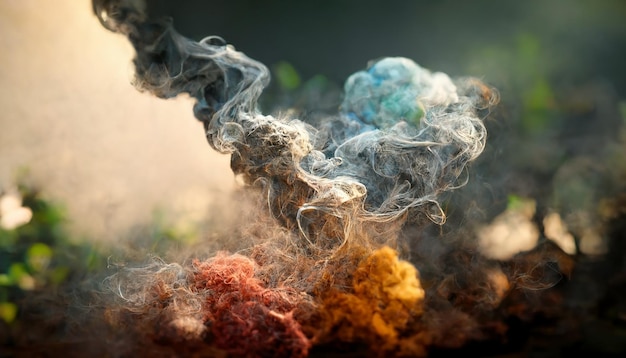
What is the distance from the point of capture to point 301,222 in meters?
1.44

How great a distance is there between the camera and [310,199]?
1.43 metres

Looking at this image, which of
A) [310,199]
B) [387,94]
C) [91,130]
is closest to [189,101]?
[91,130]

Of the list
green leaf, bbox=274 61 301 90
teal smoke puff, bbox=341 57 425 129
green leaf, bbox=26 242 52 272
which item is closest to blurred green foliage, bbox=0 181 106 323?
green leaf, bbox=26 242 52 272

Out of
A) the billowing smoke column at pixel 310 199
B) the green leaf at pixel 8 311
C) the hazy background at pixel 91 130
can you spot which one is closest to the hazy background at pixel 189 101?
the hazy background at pixel 91 130

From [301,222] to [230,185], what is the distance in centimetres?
30

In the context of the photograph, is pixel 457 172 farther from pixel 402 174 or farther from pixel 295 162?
pixel 295 162

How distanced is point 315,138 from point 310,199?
0.74 feet

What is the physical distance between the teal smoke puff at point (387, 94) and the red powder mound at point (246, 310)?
619mm

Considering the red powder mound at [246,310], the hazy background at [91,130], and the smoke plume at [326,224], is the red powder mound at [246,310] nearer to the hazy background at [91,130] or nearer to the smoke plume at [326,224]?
the smoke plume at [326,224]

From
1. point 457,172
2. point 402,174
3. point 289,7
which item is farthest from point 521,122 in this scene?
point 289,7

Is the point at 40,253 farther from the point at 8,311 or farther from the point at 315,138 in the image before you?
the point at 315,138

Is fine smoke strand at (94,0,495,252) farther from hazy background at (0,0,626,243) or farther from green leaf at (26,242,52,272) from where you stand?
green leaf at (26,242,52,272)

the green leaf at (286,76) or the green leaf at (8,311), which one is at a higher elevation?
the green leaf at (286,76)

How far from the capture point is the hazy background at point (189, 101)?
155 centimetres
